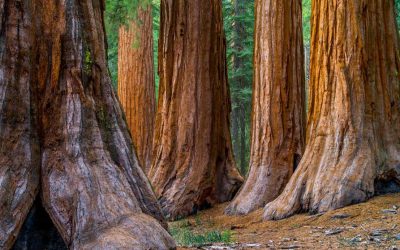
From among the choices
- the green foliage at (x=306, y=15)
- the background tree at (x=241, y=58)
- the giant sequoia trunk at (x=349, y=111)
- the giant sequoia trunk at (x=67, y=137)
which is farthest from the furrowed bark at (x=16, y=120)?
the green foliage at (x=306, y=15)

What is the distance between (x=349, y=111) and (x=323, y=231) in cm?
213

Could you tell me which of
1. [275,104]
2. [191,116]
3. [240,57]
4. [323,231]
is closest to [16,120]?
[323,231]

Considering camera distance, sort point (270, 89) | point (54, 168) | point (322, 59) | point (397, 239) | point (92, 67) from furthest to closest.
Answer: point (270, 89)
point (322, 59)
point (397, 239)
point (92, 67)
point (54, 168)

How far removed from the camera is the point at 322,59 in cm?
852

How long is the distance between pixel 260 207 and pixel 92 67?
18.9 feet

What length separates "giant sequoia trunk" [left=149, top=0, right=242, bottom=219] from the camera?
11.3m

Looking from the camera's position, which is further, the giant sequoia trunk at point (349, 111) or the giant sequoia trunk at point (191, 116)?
the giant sequoia trunk at point (191, 116)

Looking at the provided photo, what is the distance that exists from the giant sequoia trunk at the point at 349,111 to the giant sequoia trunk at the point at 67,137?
3.72 m

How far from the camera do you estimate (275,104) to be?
10.4m

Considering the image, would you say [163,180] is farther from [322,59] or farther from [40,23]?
[40,23]

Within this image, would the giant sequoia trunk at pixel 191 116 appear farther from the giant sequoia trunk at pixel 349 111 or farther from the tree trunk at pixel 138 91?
the tree trunk at pixel 138 91

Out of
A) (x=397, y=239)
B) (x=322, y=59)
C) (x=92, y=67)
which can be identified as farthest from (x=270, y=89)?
(x=92, y=67)

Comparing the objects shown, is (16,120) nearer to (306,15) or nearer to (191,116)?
(191,116)

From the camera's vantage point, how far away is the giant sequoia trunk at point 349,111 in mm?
7812
